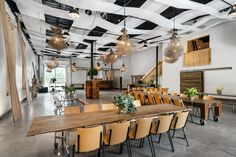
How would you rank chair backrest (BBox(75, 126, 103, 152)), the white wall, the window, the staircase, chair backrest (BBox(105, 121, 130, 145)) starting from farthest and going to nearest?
1. the window
2. the staircase
3. the white wall
4. chair backrest (BBox(105, 121, 130, 145))
5. chair backrest (BBox(75, 126, 103, 152))

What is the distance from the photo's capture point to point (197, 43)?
1070 cm

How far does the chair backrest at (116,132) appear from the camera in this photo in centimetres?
234

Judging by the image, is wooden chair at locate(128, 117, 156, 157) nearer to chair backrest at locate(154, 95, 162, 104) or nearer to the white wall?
chair backrest at locate(154, 95, 162, 104)

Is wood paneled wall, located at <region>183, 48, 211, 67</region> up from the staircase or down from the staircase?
up

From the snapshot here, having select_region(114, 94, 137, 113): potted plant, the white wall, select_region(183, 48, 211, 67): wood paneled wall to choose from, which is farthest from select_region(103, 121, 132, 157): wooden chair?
select_region(183, 48, 211, 67): wood paneled wall

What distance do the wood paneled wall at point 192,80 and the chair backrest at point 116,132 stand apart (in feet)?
30.1

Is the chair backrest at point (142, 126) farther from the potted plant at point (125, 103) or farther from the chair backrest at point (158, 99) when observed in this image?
the chair backrest at point (158, 99)

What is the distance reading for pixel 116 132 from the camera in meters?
2.38

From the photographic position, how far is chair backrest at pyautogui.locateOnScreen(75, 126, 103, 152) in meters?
2.11

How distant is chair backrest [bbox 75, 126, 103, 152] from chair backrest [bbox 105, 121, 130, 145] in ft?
0.61

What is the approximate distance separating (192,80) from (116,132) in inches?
381

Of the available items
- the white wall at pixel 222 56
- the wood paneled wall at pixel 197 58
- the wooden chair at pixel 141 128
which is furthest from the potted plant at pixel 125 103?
the wood paneled wall at pixel 197 58

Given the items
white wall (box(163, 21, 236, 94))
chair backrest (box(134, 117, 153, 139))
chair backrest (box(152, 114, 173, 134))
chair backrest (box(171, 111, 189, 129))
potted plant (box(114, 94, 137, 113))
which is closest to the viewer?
chair backrest (box(134, 117, 153, 139))

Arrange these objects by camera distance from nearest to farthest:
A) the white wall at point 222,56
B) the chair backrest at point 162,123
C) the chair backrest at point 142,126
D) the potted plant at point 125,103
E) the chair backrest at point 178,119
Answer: the chair backrest at point 142,126 → the chair backrest at point 162,123 → the potted plant at point 125,103 → the chair backrest at point 178,119 → the white wall at point 222,56
